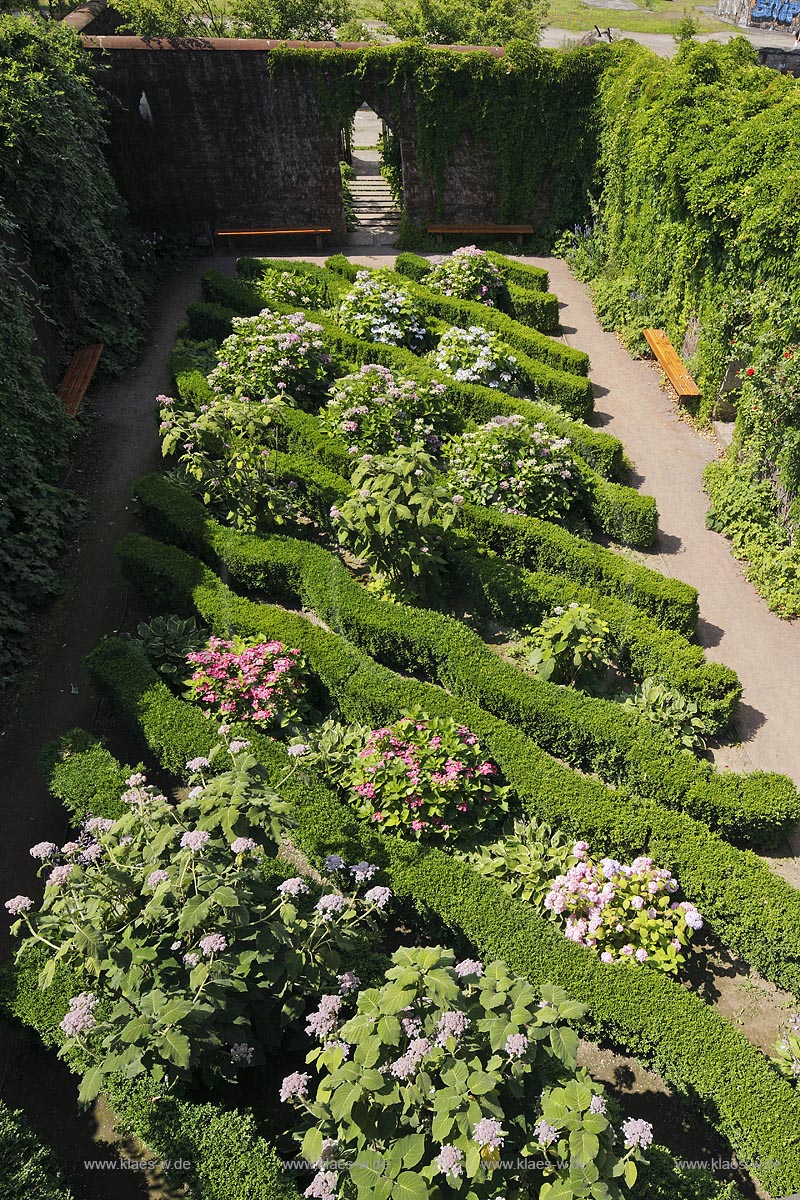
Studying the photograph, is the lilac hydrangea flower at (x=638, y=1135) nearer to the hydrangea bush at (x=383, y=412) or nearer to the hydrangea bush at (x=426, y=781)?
the hydrangea bush at (x=426, y=781)

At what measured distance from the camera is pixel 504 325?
Answer: 524 inches

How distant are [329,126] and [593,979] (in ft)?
59.5

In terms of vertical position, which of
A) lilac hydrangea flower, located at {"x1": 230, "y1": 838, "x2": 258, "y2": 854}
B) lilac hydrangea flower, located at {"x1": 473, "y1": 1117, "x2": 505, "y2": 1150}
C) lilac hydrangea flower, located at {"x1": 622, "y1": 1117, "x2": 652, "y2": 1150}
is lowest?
lilac hydrangea flower, located at {"x1": 622, "y1": 1117, "x2": 652, "y2": 1150}

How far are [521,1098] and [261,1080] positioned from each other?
6.24ft

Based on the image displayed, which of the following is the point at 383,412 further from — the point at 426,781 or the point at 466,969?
the point at 466,969

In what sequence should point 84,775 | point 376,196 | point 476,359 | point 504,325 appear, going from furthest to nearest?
point 376,196 < point 504,325 < point 476,359 < point 84,775

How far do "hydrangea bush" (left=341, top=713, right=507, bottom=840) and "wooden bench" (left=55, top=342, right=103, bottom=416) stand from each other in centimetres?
797

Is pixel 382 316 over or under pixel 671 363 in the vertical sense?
over

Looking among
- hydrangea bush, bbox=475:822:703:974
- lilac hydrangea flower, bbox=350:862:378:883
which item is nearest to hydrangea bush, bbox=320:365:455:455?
hydrangea bush, bbox=475:822:703:974

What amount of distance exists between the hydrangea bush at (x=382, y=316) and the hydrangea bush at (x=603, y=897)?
911 centimetres

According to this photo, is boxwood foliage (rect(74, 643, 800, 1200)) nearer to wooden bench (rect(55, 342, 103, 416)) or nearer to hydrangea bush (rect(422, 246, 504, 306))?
wooden bench (rect(55, 342, 103, 416))

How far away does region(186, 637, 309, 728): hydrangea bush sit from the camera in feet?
23.9

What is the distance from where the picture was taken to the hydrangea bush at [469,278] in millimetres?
14445

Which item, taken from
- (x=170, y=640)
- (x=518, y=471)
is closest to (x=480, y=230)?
(x=518, y=471)
